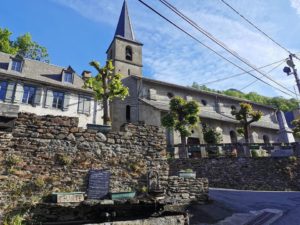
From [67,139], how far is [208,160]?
34.1ft

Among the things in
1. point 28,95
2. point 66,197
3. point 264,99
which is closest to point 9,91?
point 28,95

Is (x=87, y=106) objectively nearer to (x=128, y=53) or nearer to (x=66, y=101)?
(x=66, y=101)

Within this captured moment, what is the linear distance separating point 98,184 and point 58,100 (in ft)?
50.4

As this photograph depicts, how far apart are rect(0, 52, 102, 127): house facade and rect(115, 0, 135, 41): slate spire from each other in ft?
33.8

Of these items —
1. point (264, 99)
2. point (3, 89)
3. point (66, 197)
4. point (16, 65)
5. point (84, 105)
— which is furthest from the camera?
point (264, 99)

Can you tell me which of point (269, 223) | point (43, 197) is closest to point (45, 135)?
point (43, 197)

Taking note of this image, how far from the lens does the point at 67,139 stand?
22.0 feet

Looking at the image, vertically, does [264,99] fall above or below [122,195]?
above

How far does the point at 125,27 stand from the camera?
99.0ft

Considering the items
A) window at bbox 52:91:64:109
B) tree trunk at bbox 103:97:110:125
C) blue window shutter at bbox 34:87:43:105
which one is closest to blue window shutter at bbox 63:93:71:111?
window at bbox 52:91:64:109

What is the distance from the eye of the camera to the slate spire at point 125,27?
1152 inches

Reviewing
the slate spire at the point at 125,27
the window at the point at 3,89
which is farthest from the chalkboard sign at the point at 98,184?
the slate spire at the point at 125,27

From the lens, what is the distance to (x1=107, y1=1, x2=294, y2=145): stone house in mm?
22344

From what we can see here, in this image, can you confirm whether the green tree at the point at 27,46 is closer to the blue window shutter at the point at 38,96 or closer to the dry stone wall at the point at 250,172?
the blue window shutter at the point at 38,96
